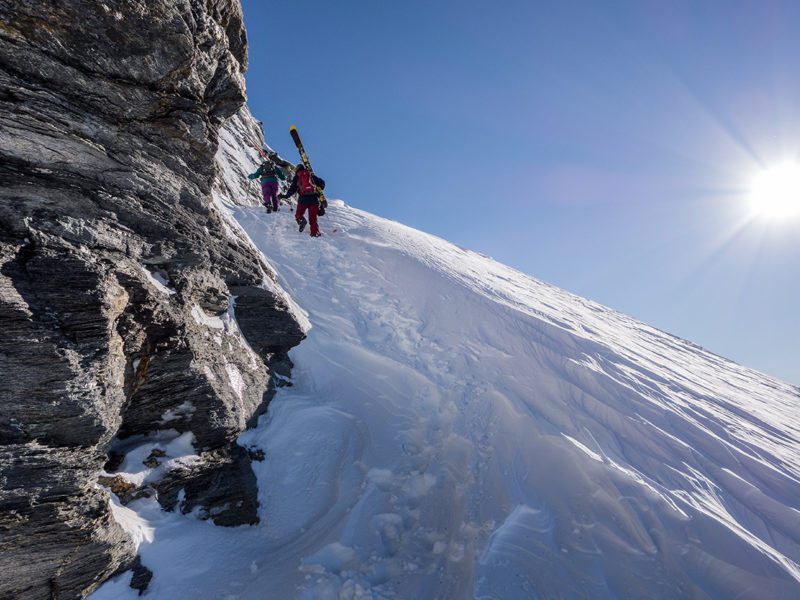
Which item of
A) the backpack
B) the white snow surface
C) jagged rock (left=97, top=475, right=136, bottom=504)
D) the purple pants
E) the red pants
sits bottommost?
jagged rock (left=97, top=475, right=136, bottom=504)

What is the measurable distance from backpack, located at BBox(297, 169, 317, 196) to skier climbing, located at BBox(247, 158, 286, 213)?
1979 mm

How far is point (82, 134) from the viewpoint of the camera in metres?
4.85

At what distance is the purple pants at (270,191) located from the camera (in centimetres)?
1399

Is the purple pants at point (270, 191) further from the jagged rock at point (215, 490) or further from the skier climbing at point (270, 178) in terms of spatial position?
the jagged rock at point (215, 490)

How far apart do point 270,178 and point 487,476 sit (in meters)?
12.5

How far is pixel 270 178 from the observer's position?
45.0 feet

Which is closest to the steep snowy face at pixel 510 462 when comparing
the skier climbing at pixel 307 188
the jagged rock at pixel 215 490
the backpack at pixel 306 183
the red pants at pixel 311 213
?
the jagged rock at pixel 215 490

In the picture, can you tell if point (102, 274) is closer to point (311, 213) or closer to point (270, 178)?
point (311, 213)

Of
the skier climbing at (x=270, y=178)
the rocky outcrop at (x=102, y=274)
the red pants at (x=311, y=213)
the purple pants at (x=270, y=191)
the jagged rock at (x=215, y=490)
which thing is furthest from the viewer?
the purple pants at (x=270, y=191)

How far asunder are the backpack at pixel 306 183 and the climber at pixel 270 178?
198cm

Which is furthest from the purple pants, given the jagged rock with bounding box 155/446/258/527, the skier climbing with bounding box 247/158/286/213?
the jagged rock with bounding box 155/446/258/527

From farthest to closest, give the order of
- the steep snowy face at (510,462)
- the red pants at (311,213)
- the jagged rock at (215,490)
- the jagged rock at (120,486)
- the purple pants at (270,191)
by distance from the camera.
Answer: the purple pants at (270,191), the red pants at (311,213), the jagged rock at (215,490), the steep snowy face at (510,462), the jagged rock at (120,486)

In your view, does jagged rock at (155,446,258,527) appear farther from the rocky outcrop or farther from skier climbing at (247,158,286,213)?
skier climbing at (247,158,286,213)

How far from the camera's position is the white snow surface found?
5.11m
